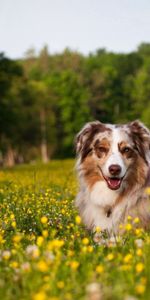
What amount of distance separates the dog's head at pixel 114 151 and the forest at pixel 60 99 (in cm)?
2918

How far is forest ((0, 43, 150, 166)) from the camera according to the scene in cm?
6456

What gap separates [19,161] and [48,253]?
81097 millimetres

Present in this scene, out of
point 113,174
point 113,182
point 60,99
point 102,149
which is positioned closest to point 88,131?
point 102,149

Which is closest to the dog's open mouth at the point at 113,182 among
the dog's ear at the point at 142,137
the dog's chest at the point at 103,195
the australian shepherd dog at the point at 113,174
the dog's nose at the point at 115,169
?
the australian shepherd dog at the point at 113,174

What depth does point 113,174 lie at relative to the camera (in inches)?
294

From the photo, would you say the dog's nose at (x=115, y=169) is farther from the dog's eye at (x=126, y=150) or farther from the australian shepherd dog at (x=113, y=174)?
the dog's eye at (x=126, y=150)

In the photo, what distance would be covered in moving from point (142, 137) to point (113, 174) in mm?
886

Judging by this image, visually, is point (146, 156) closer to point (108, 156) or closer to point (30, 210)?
point (108, 156)

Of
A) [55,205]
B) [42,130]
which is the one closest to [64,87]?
[42,130]

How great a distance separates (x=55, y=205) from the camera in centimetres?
930

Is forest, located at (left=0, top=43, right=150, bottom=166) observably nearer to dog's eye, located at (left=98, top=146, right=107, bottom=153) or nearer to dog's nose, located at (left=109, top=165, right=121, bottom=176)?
dog's eye, located at (left=98, top=146, right=107, bottom=153)

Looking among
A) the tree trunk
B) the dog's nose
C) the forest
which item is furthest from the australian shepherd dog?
the tree trunk

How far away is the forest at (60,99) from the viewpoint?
64.6 m

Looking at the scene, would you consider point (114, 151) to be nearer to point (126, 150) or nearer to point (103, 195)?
point (126, 150)
